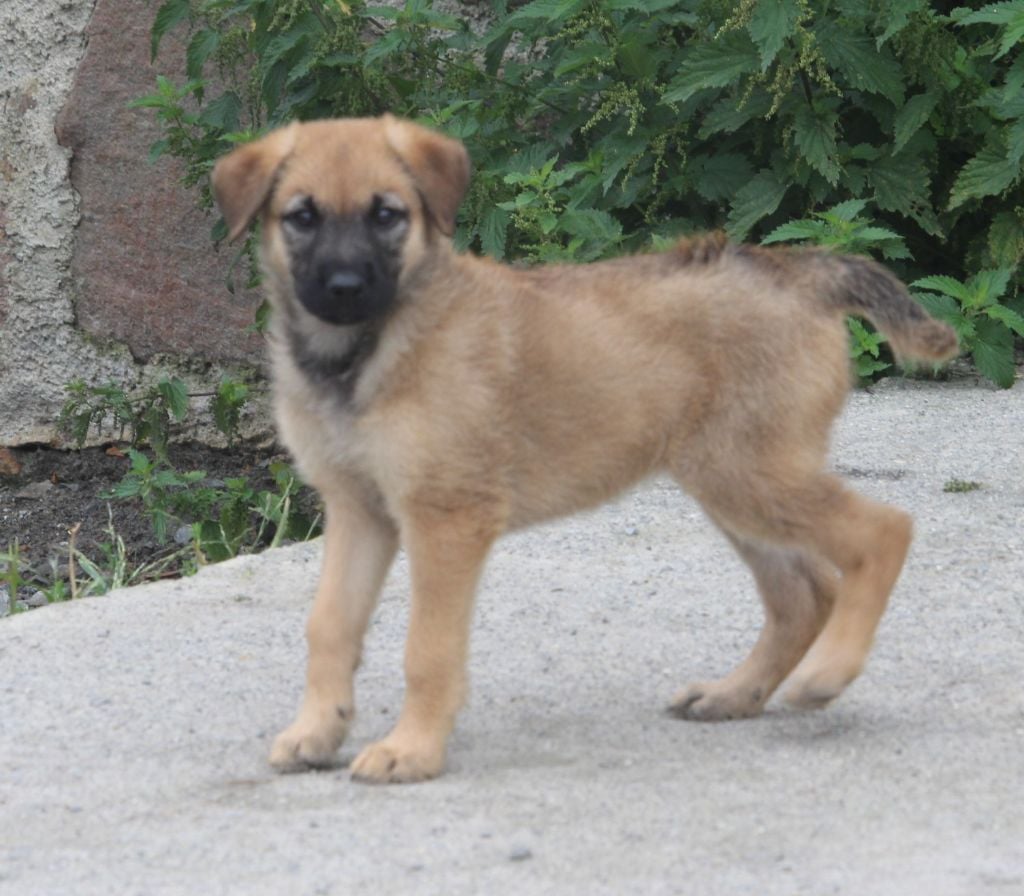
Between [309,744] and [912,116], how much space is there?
4022 millimetres

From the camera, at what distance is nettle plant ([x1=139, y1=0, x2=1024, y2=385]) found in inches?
262

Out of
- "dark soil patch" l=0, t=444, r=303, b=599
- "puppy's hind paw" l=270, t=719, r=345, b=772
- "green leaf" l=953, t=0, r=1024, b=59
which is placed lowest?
"dark soil patch" l=0, t=444, r=303, b=599

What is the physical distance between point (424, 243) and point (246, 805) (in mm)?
1278

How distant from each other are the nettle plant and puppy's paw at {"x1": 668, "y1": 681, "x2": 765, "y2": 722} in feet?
8.45

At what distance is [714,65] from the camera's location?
6.68m

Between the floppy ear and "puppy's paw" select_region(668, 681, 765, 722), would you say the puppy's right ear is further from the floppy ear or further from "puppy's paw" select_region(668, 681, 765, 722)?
"puppy's paw" select_region(668, 681, 765, 722)

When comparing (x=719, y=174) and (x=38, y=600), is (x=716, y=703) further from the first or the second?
(x=719, y=174)

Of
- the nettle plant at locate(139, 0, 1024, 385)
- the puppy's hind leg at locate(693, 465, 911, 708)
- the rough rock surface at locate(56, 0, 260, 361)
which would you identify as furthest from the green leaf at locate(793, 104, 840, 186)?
the puppy's hind leg at locate(693, 465, 911, 708)

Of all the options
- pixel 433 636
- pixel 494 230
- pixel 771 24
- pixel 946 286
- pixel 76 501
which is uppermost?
pixel 771 24

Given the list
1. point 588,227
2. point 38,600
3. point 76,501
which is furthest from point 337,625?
point 76,501

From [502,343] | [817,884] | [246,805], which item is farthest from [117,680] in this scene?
[817,884]

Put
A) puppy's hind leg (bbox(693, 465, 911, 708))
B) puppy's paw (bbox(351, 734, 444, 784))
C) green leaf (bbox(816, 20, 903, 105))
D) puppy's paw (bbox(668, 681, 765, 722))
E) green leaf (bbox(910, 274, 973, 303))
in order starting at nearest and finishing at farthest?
puppy's paw (bbox(351, 734, 444, 784)), puppy's hind leg (bbox(693, 465, 911, 708)), puppy's paw (bbox(668, 681, 765, 722)), green leaf (bbox(816, 20, 903, 105)), green leaf (bbox(910, 274, 973, 303))

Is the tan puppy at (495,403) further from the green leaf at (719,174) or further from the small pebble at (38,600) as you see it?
the green leaf at (719,174)

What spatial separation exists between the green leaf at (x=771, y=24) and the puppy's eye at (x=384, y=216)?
2.67 meters
